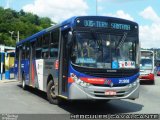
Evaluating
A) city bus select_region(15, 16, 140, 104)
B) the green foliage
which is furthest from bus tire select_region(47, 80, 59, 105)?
the green foliage

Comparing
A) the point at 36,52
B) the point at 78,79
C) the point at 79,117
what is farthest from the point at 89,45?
the point at 36,52

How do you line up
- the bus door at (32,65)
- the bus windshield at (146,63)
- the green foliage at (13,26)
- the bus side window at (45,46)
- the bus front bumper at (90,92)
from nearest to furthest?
the bus front bumper at (90,92)
the bus side window at (45,46)
the bus door at (32,65)
the bus windshield at (146,63)
the green foliage at (13,26)

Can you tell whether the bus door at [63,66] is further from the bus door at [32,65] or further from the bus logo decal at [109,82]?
the bus door at [32,65]

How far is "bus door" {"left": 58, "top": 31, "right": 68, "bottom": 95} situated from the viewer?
1230 cm

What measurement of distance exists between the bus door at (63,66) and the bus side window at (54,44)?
59 cm

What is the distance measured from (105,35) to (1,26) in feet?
312

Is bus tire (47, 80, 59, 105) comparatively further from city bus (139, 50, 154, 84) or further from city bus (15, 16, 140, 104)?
city bus (139, 50, 154, 84)

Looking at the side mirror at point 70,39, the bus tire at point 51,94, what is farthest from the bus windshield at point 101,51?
the bus tire at point 51,94

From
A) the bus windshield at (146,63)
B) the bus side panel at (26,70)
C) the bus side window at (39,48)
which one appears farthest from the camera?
the bus windshield at (146,63)

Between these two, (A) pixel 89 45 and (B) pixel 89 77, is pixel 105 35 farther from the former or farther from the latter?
(B) pixel 89 77

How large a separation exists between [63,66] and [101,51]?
159 cm

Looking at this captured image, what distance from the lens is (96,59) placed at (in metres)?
11.5

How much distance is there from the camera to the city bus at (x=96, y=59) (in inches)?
451

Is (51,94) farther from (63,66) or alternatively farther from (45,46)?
(45,46)
